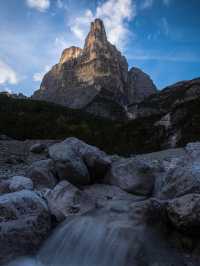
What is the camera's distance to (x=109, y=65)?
152500 millimetres

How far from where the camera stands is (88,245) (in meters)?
6.02

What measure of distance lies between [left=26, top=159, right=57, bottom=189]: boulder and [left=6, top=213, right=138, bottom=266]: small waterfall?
3.59 meters

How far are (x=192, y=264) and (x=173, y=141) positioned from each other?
25.5 m

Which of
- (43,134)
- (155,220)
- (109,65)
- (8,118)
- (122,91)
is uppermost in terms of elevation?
(109,65)

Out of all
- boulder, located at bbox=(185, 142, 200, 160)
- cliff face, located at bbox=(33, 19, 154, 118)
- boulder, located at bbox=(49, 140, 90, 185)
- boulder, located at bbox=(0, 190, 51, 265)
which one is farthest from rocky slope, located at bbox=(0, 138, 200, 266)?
cliff face, located at bbox=(33, 19, 154, 118)

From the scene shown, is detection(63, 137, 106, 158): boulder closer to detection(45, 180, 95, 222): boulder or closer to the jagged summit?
detection(45, 180, 95, 222): boulder

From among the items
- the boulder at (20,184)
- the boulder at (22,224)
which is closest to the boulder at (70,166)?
the boulder at (20,184)

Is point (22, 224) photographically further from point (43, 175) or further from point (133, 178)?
point (133, 178)

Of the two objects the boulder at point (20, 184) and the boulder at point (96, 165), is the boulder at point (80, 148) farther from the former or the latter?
the boulder at point (20, 184)

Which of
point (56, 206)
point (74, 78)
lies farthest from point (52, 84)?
point (56, 206)

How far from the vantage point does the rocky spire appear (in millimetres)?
154250

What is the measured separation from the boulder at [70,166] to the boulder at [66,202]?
55.3 inches

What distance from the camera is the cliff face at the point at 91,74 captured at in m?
143

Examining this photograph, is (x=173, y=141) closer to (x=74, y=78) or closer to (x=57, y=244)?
(x=57, y=244)
